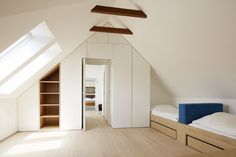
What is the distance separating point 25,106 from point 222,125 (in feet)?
13.7

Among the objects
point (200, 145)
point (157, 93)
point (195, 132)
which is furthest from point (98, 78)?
point (200, 145)

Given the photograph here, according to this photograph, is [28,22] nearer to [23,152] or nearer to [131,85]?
[23,152]

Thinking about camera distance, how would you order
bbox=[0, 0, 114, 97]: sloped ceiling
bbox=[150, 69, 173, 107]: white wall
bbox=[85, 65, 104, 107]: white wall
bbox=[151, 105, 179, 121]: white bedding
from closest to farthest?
bbox=[0, 0, 114, 97]: sloped ceiling
bbox=[151, 105, 179, 121]: white bedding
bbox=[150, 69, 173, 107]: white wall
bbox=[85, 65, 104, 107]: white wall

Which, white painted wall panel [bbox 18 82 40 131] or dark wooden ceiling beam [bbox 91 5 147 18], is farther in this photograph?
white painted wall panel [bbox 18 82 40 131]

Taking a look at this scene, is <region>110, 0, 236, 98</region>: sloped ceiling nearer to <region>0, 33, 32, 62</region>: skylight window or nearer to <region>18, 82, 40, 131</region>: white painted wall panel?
<region>0, 33, 32, 62</region>: skylight window

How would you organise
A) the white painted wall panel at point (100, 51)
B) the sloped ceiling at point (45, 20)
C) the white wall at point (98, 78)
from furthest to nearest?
the white wall at point (98, 78) < the white painted wall panel at point (100, 51) < the sloped ceiling at point (45, 20)

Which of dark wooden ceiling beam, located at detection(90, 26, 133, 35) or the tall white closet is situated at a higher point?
dark wooden ceiling beam, located at detection(90, 26, 133, 35)

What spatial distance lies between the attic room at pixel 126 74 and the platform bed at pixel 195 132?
2 cm

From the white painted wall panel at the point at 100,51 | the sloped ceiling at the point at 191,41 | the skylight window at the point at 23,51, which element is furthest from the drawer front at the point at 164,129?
the skylight window at the point at 23,51

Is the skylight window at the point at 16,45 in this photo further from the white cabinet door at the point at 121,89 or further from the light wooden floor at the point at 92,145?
the white cabinet door at the point at 121,89

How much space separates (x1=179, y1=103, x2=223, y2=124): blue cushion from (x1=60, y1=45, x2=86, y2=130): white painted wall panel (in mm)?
Result: 2497

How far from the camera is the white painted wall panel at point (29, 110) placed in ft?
13.6

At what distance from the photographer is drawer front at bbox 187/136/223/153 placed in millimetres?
2605

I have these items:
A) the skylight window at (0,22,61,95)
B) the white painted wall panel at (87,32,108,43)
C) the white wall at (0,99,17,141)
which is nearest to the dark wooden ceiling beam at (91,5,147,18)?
the skylight window at (0,22,61,95)
